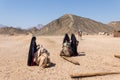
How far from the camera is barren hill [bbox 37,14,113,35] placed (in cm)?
14925

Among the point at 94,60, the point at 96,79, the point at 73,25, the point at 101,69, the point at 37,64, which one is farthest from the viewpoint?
the point at 73,25

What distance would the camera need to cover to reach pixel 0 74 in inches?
428

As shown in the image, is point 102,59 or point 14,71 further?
point 102,59

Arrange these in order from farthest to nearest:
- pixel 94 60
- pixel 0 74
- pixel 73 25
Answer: pixel 73 25
pixel 94 60
pixel 0 74

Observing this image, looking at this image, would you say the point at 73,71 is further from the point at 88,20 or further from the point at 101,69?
the point at 88,20

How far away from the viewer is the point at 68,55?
1580 centimetres

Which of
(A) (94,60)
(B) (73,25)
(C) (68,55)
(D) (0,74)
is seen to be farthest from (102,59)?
(B) (73,25)

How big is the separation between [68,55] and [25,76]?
5627 millimetres

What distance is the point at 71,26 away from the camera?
151 metres

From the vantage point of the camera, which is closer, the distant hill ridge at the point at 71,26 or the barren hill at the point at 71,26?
the distant hill ridge at the point at 71,26

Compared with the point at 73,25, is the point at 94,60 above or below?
below

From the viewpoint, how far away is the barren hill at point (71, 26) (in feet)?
490

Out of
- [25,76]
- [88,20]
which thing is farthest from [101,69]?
[88,20]

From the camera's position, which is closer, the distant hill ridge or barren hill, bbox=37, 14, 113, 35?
the distant hill ridge
